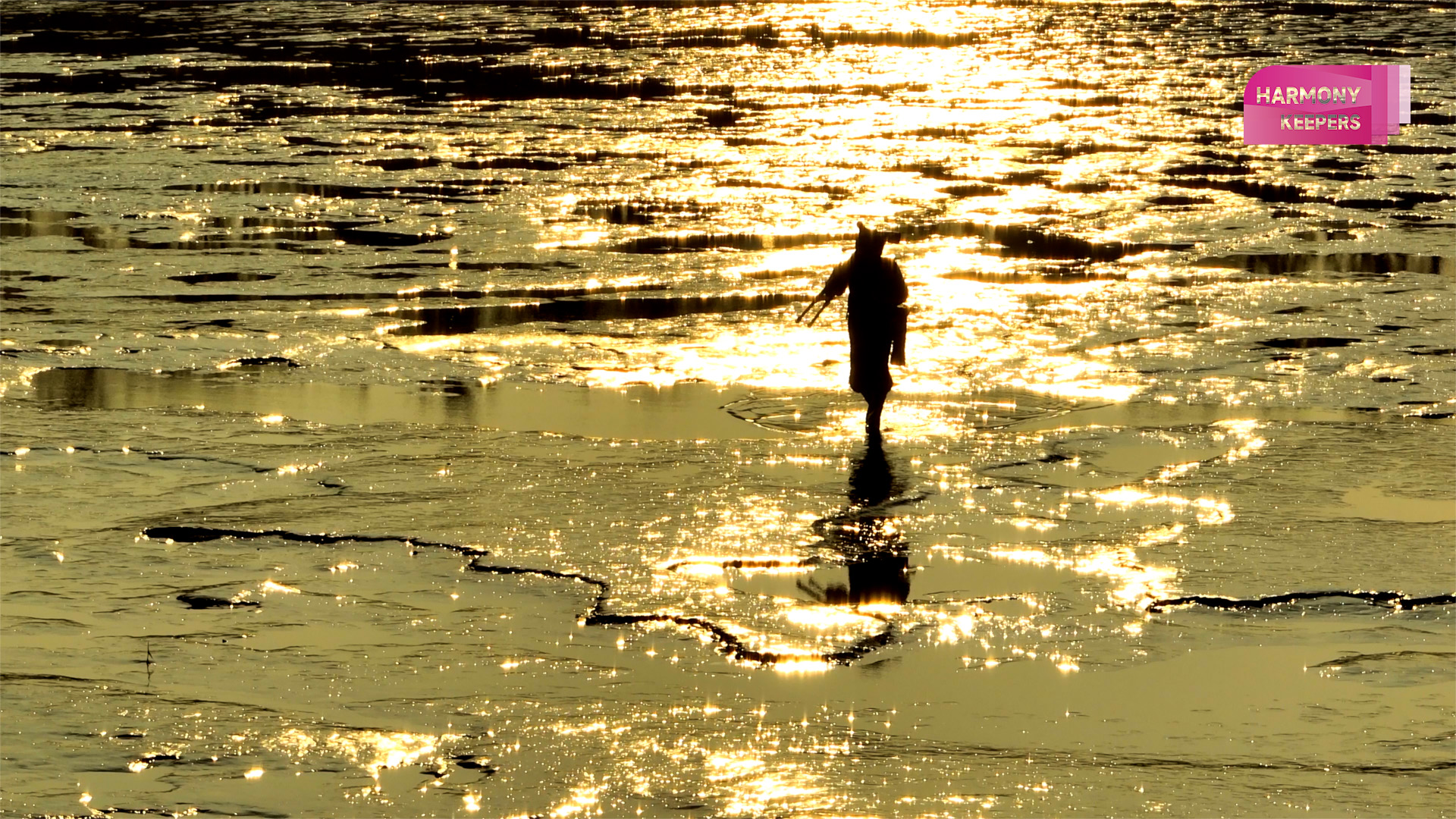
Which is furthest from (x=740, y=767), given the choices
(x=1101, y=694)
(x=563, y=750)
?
(x=1101, y=694)

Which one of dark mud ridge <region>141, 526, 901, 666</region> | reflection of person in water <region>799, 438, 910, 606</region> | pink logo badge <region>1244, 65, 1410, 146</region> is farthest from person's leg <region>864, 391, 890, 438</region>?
pink logo badge <region>1244, 65, 1410, 146</region>

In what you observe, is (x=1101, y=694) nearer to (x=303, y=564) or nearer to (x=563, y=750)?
(x=563, y=750)

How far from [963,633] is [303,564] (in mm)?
3096

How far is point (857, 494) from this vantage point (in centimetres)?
1045

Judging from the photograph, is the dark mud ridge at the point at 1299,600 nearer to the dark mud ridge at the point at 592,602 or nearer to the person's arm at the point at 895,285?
the dark mud ridge at the point at 592,602

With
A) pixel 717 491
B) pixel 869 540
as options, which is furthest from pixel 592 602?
pixel 717 491

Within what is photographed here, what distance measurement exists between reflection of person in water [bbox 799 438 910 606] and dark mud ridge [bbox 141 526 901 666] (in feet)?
1.22

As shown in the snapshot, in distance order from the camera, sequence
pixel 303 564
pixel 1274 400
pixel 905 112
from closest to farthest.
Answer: pixel 303 564 < pixel 1274 400 < pixel 905 112

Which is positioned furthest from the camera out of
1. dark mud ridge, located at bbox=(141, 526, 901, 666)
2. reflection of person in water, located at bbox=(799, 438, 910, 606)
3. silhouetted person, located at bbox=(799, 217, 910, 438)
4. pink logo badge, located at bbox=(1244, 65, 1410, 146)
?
pink logo badge, located at bbox=(1244, 65, 1410, 146)

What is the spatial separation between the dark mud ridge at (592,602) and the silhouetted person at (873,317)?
256 centimetres

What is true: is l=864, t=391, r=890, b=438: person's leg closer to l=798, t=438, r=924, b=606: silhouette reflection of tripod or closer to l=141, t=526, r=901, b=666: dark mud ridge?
l=798, t=438, r=924, b=606: silhouette reflection of tripod

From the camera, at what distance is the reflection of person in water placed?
885 cm

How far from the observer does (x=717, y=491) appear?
10.6m

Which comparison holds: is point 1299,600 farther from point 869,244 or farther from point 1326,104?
point 1326,104
